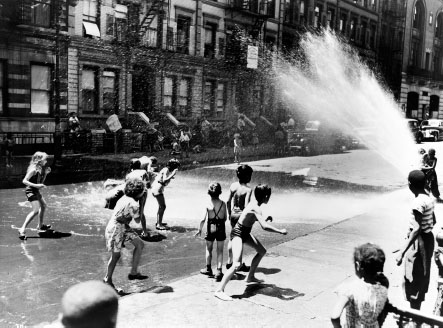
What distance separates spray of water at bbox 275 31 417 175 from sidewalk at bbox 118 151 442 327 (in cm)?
2450

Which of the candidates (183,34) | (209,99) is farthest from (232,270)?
(209,99)

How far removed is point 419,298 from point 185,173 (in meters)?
14.0

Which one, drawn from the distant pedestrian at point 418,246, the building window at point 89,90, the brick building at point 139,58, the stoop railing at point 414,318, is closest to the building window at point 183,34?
the brick building at point 139,58

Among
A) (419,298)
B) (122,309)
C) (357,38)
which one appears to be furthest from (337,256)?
(357,38)

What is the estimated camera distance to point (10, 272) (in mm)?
6664

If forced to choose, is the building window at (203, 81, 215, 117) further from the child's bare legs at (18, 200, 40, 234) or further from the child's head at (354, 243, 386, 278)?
the child's head at (354, 243, 386, 278)

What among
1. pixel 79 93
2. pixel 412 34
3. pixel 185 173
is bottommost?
pixel 185 173

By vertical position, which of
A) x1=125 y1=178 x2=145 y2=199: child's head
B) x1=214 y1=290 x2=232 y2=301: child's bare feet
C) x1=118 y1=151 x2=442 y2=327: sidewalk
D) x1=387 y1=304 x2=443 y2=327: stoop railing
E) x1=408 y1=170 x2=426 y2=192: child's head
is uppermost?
x1=408 y1=170 x2=426 y2=192: child's head

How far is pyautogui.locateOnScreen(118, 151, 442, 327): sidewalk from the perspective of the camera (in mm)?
5258

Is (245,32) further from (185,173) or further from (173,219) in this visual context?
(173,219)

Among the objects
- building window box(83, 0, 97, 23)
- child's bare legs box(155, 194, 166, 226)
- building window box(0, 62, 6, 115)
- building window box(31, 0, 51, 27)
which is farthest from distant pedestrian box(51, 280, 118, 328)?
building window box(83, 0, 97, 23)

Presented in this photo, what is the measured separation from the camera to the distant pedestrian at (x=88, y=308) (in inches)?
81.6

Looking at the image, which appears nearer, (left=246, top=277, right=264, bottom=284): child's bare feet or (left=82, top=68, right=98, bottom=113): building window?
(left=246, top=277, right=264, bottom=284): child's bare feet

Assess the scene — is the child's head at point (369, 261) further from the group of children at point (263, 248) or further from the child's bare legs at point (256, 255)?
the child's bare legs at point (256, 255)
